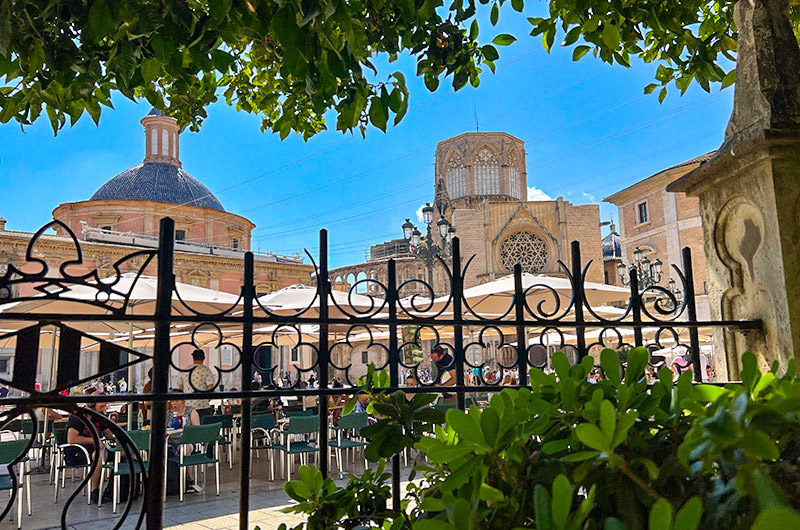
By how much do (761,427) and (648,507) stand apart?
20 cm

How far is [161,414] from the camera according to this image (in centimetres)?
191

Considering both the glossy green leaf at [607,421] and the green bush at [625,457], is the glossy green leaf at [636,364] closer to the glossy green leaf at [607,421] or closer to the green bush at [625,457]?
the green bush at [625,457]

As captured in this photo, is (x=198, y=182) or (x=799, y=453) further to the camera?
(x=198, y=182)

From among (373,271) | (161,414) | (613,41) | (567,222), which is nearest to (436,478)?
(161,414)

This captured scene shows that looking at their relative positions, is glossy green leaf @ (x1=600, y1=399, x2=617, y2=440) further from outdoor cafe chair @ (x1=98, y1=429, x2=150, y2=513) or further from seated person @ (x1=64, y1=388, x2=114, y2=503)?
seated person @ (x1=64, y1=388, x2=114, y2=503)

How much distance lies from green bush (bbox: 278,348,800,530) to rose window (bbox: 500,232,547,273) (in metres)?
39.0

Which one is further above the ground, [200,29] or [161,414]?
[200,29]

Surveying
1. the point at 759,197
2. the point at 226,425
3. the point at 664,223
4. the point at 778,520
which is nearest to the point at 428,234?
the point at 226,425

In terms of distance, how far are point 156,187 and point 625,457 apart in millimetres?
41899

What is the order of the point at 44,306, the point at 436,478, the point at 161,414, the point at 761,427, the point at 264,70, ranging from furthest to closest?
1. the point at 44,306
2. the point at 264,70
3. the point at 161,414
4. the point at 436,478
5. the point at 761,427

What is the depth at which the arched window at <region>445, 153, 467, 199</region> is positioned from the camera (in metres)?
49.2

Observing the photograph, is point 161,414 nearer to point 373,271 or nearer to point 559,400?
point 559,400

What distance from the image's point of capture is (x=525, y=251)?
40.0 metres

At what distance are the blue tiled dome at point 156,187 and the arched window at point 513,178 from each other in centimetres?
2316
